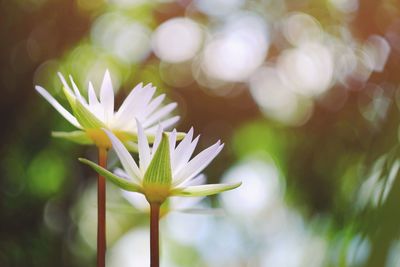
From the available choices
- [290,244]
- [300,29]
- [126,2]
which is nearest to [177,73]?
[126,2]

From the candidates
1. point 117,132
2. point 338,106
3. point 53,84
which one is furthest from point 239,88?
point 117,132

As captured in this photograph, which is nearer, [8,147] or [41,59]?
[8,147]

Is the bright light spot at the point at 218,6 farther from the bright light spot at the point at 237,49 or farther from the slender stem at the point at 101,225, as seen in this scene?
the slender stem at the point at 101,225

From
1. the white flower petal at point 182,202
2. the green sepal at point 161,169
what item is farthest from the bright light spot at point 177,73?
the green sepal at point 161,169

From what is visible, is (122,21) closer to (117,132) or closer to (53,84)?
(53,84)

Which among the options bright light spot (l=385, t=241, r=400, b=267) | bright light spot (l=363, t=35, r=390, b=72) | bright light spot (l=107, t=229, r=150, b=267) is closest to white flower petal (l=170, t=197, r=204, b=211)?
bright light spot (l=385, t=241, r=400, b=267)

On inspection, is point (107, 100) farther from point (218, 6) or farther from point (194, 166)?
point (218, 6)
